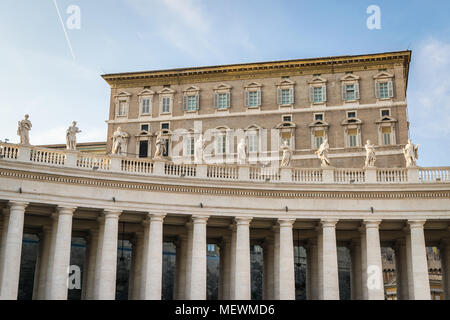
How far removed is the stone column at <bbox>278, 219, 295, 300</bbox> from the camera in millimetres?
40969

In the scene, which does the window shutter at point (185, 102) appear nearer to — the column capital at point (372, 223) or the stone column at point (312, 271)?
the stone column at point (312, 271)

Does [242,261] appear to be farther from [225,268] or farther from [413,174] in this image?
[413,174]

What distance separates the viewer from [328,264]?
41.4m

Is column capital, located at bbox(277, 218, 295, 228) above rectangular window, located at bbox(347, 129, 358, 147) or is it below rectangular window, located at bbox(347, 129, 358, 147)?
below

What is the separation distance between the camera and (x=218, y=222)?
4416 cm

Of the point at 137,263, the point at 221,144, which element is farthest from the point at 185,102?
the point at 137,263

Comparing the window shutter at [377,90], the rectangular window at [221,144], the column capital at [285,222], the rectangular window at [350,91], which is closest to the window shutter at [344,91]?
the rectangular window at [350,91]

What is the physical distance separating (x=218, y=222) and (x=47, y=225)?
12.0m

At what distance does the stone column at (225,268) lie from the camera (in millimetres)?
46000

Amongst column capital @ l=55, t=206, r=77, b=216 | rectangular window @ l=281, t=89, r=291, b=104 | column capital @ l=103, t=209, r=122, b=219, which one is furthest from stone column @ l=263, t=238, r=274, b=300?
rectangular window @ l=281, t=89, r=291, b=104

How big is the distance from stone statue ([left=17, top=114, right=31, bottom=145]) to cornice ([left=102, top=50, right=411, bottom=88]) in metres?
41.5

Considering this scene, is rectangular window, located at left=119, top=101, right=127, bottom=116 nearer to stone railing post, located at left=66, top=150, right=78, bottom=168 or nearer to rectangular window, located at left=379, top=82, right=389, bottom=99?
rectangular window, located at left=379, top=82, right=389, bottom=99

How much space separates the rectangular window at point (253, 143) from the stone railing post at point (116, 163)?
36957mm

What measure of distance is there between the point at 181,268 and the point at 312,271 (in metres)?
9.93
